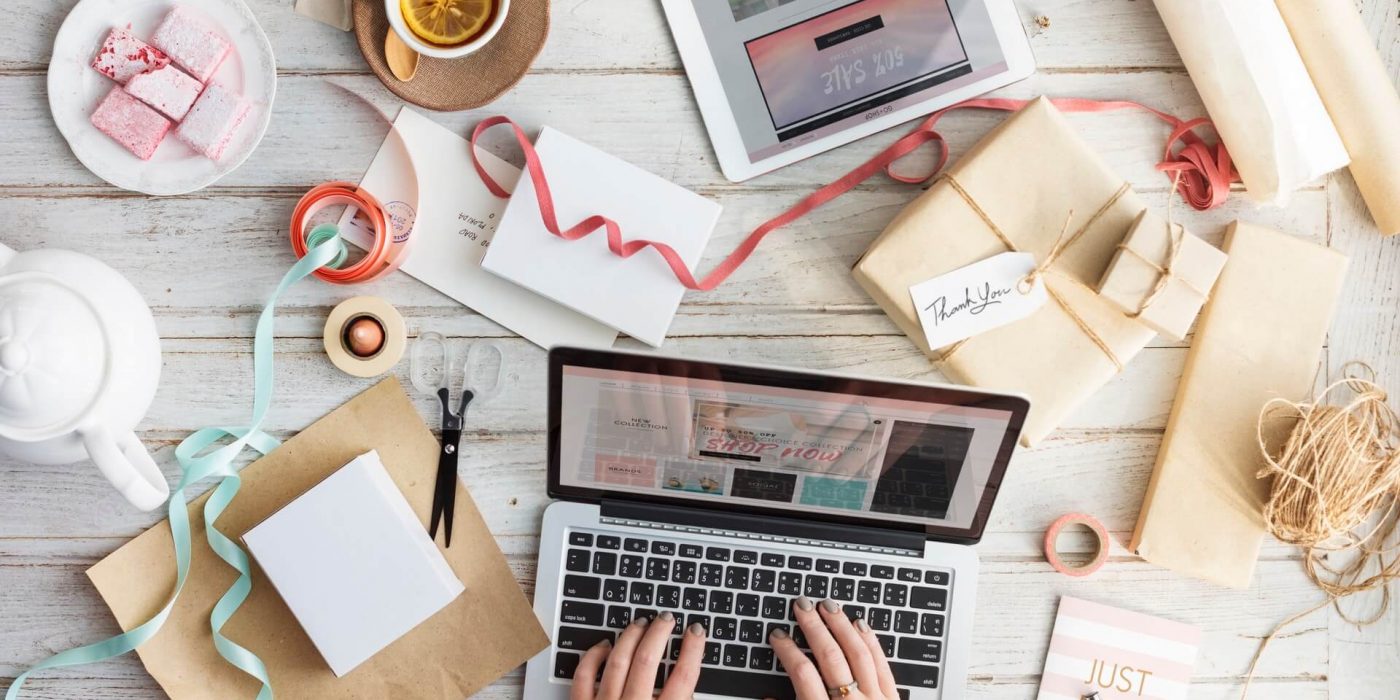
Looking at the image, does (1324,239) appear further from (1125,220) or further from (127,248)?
(127,248)

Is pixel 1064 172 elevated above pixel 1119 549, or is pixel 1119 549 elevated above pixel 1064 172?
pixel 1064 172

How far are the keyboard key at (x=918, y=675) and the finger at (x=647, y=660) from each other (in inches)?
8.9

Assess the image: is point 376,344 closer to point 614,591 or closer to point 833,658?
point 614,591

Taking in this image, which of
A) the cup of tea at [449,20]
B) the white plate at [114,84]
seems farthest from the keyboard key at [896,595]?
the white plate at [114,84]

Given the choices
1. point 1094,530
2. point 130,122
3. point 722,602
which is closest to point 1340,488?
point 1094,530

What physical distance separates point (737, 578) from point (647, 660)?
4.3 inches

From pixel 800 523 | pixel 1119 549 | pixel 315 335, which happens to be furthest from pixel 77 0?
pixel 1119 549

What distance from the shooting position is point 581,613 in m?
0.83

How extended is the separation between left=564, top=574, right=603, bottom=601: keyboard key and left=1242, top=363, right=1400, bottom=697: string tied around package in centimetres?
62

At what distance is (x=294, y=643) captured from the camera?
841 mm

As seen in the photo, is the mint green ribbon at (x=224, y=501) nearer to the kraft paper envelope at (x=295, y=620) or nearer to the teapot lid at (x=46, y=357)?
the kraft paper envelope at (x=295, y=620)

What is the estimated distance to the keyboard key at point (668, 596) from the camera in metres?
0.83

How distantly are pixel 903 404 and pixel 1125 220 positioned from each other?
0.95ft

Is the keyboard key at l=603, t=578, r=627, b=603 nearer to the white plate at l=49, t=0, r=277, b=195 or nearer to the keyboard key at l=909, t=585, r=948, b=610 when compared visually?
the keyboard key at l=909, t=585, r=948, b=610
